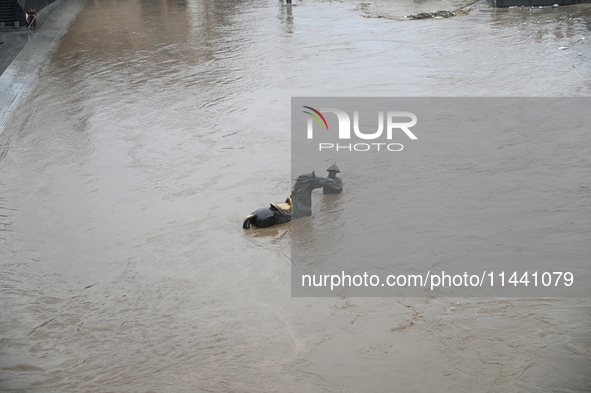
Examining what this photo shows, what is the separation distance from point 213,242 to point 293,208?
1093 mm

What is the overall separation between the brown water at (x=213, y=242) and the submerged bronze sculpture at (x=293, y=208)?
0.60 ft

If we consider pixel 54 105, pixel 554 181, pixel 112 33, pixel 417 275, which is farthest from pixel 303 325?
pixel 112 33

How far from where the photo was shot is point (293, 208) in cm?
820

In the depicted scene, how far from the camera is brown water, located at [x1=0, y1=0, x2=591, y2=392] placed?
18.5ft

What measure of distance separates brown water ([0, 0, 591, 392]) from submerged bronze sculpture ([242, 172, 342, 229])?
0.18m

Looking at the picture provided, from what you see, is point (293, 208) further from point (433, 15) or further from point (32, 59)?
point (433, 15)

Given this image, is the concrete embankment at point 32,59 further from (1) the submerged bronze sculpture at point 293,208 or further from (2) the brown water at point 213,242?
(1) the submerged bronze sculpture at point 293,208

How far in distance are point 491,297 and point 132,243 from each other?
4.14 m

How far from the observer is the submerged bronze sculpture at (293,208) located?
314 inches

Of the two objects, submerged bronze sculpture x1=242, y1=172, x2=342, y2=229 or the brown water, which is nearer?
the brown water

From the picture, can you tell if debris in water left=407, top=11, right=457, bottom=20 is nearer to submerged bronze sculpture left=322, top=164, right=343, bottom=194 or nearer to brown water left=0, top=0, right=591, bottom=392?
brown water left=0, top=0, right=591, bottom=392

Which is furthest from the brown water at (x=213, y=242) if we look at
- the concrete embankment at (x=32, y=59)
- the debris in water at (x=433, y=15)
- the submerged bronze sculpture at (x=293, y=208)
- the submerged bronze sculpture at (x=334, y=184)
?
the debris in water at (x=433, y=15)

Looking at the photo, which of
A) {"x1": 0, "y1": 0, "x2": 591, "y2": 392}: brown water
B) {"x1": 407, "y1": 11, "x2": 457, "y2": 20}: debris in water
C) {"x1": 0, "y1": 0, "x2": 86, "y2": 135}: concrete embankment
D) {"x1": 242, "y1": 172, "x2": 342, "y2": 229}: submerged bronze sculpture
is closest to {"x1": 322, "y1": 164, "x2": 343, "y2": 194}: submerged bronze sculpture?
{"x1": 242, "y1": 172, "x2": 342, "y2": 229}: submerged bronze sculpture

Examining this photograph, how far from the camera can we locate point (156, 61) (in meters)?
16.2
